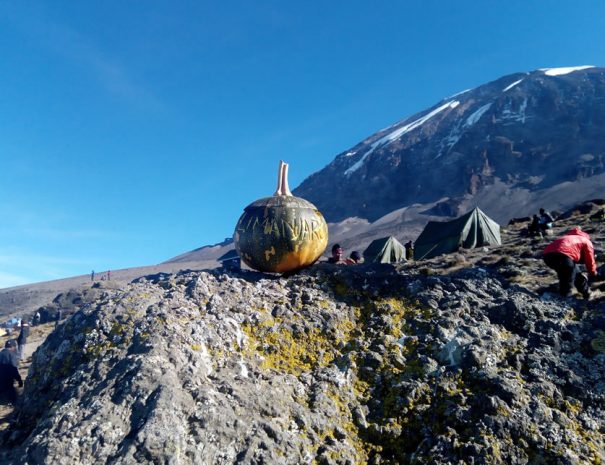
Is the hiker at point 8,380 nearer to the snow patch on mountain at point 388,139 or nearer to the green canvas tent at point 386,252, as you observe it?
the green canvas tent at point 386,252

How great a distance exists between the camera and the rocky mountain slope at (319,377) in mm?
4234

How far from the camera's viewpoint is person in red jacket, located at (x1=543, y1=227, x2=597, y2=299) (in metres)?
6.59

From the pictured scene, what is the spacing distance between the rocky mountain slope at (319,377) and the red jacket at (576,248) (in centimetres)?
42

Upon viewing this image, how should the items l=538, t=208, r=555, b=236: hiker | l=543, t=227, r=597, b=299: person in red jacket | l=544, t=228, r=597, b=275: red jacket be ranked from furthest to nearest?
l=538, t=208, r=555, b=236: hiker
l=544, t=228, r=597, b=275: red jacket
l=543, t=227, r=597, b=299: person in red jacket

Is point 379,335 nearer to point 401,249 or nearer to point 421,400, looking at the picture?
point 421,400

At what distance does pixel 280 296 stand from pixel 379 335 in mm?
1429

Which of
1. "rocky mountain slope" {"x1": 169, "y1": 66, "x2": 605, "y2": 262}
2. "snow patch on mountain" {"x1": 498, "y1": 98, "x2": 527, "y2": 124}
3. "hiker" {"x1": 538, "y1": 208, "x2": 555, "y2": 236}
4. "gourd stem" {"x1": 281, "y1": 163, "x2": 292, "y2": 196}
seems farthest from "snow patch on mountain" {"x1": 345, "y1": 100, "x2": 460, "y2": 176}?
"gourd stem" {"x1": 281, "y1": 163, "x2": 292, "y2": 196}

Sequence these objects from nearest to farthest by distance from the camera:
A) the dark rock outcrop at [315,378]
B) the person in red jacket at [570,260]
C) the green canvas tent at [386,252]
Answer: the dark rock outcrop at [315,378], the person in red jacket at [570,260], the green canvas tent at [386,252]

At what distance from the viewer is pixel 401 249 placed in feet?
83.9

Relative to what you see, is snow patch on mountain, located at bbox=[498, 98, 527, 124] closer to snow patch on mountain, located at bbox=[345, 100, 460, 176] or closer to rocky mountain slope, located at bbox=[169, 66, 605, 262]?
rocky mountain slope, located at bbox=[169, 66, 605, 262]

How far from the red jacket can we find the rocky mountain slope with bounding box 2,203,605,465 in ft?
1.38

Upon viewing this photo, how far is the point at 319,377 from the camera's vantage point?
5.36m

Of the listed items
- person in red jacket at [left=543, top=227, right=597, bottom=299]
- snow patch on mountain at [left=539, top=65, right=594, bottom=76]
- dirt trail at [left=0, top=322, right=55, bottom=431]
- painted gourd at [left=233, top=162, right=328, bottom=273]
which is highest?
snow patch on mountain at [left=539, top=65, right=594, bottom=76]

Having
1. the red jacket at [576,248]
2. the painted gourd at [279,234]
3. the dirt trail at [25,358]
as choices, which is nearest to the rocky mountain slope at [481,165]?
the dirt trail at [25,358]
